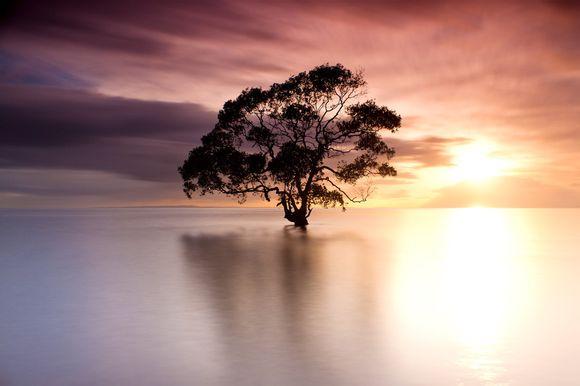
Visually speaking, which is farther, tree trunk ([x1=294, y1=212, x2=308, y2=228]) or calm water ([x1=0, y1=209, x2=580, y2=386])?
tree trunk ([x1=294, y1=212, x2=308, y2=228])

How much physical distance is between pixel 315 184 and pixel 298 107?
7478 mm

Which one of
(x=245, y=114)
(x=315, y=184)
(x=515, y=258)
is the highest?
(x=245, y=114)

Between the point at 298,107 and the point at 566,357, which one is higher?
the point at 298,107

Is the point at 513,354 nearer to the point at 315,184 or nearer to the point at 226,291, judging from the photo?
the point at 226,291

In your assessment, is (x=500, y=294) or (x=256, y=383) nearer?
(x=256, y=383)

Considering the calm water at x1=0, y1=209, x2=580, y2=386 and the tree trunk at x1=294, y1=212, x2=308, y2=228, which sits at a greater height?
the tree trunk at x1=294, y1=212, x2=308, y2=228

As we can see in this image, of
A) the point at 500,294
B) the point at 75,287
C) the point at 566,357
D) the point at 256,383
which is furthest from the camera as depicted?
the point at 75,287

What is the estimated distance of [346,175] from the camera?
54.4m

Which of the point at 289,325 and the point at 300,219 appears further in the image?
the point at 300,219

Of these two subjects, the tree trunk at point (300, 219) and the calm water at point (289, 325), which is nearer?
the calm water at point (289, 325)

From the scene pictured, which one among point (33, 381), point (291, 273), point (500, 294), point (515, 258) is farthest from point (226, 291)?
point (515, 258)

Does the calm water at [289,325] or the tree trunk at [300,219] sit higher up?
the tree trunk at [300,219]

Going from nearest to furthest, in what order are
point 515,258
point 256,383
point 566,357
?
point 256,383 → point 566,357 → point 515,258

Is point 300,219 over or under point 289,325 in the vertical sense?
over
